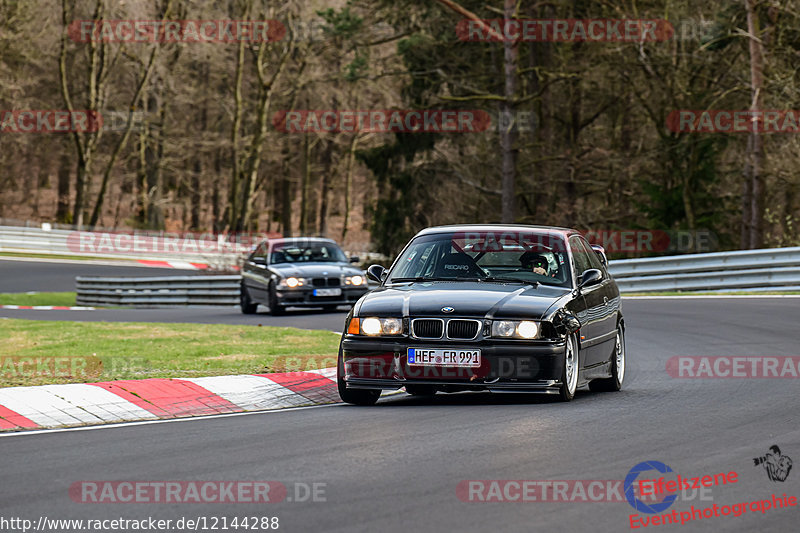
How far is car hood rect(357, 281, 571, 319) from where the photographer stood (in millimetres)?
9398

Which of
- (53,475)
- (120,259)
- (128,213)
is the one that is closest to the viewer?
(53,475)

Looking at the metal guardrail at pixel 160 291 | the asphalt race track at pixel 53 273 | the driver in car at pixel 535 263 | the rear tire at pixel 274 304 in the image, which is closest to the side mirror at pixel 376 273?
the driver in car at pixel 535 263

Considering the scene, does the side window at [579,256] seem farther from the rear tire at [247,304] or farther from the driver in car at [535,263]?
the rear tire at [247,304]

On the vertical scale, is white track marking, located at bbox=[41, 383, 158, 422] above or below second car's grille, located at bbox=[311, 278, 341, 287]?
below

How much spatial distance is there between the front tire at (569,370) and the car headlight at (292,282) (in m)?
13.6

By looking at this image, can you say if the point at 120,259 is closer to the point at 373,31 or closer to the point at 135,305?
the point at 373,31

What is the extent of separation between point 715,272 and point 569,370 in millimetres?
16919

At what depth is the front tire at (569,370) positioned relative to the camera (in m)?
9.58

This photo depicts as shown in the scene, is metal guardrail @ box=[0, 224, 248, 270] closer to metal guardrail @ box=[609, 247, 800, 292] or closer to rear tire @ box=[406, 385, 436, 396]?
metal guardrail @ box=[609, 247, 800, 292]

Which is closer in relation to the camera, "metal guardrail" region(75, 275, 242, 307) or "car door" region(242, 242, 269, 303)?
"car door" region(242, 242, 269, 303)

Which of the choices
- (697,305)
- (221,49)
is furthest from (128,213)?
(697,305)

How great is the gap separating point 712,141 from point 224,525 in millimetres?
31333

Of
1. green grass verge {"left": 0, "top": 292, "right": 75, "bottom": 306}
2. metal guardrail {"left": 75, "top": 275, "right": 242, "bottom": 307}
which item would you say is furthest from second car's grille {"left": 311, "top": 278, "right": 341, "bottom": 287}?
green grass verge {"left": 0, "top": 292, "right": 75, "bottom": 306}

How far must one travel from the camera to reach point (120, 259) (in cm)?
4912
